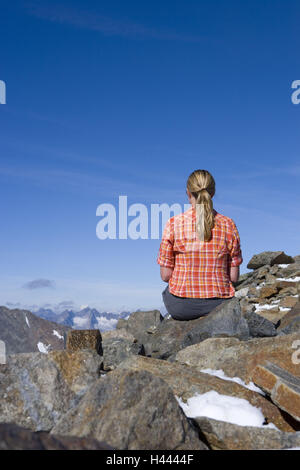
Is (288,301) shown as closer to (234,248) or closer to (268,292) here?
(268,292)

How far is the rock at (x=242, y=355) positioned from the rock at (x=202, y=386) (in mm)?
383

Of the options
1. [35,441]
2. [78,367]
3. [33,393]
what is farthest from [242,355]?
A: [35,441]

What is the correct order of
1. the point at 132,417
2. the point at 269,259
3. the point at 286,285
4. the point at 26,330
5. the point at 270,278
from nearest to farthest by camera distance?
the point at 132,417 < the point at 286,285 < the point at 270,278 < the point at 269,259 < the point at 26,330

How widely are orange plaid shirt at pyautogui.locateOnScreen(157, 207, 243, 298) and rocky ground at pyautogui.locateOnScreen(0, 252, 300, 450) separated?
140 centimetres

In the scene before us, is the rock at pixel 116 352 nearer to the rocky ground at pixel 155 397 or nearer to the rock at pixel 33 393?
the rocky ground at pixel 155 397

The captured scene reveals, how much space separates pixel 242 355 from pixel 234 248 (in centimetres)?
345

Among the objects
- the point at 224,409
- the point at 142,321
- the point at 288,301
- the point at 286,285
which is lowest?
the point at 224,409

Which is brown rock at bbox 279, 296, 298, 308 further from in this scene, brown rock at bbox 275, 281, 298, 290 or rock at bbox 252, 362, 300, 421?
rock at bbox 252, 362, 300, 421

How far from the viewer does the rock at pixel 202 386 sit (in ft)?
16.4

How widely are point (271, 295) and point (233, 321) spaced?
8.71m

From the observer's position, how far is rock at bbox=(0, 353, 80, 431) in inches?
193

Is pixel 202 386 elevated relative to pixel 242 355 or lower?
lower

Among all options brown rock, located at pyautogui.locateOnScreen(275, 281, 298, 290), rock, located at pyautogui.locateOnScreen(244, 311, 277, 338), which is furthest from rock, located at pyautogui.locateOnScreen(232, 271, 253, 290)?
rock, located at pyautogui.locateOnScreen(244, 311, 277, 338)

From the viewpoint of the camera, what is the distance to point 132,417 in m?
3.88
